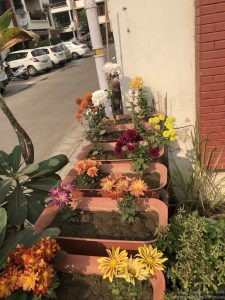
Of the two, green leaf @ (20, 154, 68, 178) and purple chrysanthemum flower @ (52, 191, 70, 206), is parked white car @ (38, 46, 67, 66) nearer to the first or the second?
green leaf @ (20, 154, 68, 178)

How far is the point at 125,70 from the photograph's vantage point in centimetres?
333

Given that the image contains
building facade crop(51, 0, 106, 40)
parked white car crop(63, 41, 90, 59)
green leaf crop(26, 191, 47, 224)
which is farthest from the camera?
building facade crop(51, 0, 106, 40)

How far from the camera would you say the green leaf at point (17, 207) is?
7.42 feet

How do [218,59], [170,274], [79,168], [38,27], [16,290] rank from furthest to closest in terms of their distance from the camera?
[38,27] → [218,59] → [79,168] → [170,274] → [16,290]

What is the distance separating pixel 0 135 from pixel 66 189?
567cm

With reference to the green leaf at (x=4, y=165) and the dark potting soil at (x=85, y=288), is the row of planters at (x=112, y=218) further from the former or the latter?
the green leaf at (x=4, y=165)

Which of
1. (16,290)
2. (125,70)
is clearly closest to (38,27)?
(125,70)

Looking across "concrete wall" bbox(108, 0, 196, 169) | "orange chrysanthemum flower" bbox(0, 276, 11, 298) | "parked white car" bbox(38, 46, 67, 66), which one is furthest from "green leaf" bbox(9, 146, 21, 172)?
"parked white car" bbox(38, 46, 67, 66)

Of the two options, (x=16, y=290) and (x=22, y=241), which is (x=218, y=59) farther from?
(x=16, y=290)

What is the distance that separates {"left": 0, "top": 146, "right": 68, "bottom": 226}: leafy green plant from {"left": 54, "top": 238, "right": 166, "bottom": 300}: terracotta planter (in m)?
0.58

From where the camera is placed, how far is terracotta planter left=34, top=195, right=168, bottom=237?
208cm

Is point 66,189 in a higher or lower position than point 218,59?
lower

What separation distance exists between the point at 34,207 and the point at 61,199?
0.62 metres

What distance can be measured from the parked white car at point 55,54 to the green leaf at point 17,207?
1784cm
